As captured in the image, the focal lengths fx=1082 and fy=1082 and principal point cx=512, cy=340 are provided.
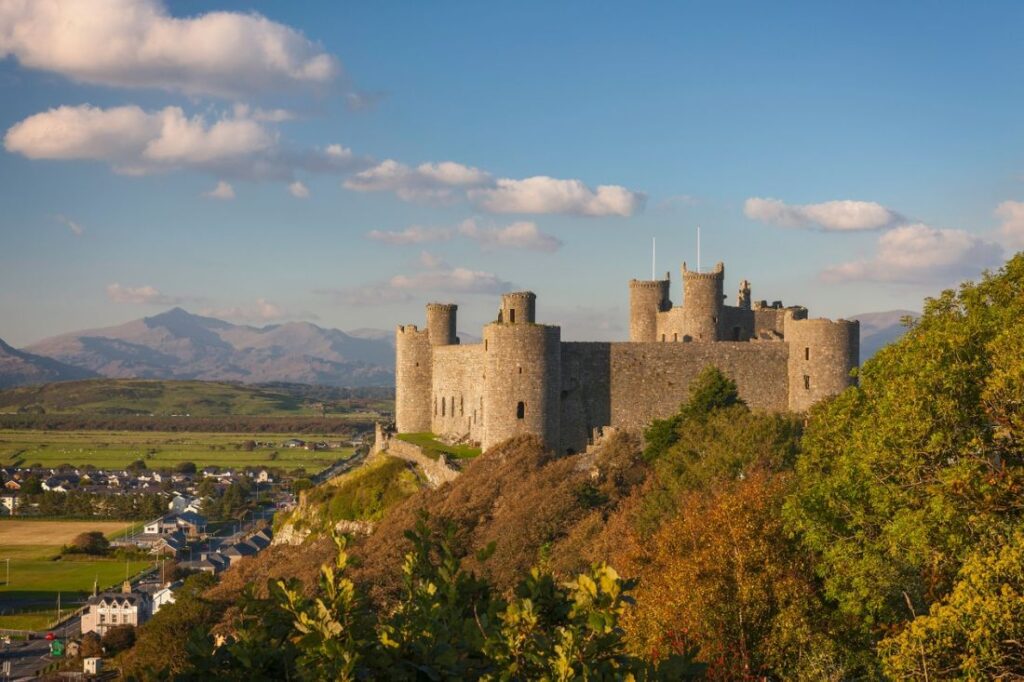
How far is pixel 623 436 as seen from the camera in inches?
1694

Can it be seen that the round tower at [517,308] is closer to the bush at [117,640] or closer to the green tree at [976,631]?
the green tree at [976,631]

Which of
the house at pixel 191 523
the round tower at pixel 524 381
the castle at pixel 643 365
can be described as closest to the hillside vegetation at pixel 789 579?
the round tower at pixel 524 381

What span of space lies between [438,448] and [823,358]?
17.3 metres

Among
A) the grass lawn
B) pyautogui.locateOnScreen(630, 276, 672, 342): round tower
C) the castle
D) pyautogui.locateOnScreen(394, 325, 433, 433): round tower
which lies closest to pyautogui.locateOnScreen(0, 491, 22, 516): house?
pyautogui.locateOnScreen(394, 325, 433, 433): round tower

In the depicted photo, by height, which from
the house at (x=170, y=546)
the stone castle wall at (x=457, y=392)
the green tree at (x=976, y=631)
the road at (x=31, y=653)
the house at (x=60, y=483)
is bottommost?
the road at (x=31, y=653)

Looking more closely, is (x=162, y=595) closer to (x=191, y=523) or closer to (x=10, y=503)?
(x=191, y=523)

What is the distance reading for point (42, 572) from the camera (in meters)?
104

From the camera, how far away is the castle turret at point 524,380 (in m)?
43.5

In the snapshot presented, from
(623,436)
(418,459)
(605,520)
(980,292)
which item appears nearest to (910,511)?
(980,292)

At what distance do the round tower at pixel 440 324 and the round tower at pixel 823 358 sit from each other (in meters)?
17.4

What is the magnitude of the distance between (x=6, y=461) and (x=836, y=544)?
647 ft

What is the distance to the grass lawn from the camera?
46875 millimetres

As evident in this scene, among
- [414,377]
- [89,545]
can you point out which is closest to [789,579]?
[414,377]

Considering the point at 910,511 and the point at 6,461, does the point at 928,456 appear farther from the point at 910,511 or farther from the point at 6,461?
the point at 6,461
